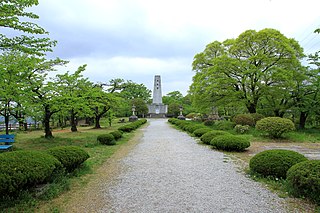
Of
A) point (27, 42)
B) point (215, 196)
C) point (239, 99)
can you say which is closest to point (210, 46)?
point (239, 99)

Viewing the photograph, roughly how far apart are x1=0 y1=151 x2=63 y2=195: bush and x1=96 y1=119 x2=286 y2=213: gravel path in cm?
121

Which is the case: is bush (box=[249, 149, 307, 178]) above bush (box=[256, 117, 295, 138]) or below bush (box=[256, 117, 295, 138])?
below

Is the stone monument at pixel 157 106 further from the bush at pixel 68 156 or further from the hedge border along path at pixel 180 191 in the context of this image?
the bush at pixel 68 156

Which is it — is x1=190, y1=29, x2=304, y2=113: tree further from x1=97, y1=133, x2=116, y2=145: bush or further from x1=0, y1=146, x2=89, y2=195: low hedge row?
x1=0, y1=146, x2=89, y2=195: low hedge row

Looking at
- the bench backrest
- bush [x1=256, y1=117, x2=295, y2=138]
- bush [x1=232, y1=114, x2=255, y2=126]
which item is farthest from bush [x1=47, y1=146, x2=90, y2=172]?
bush [x1=232, y1=114, x2=255, y2=126]

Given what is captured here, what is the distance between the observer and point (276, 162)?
513cm

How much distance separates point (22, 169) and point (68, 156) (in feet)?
5.40

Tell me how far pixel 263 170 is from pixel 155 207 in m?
2.95

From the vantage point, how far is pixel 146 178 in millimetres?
5426

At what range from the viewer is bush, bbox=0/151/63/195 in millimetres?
3521

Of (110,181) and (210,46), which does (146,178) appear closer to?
(110,181)

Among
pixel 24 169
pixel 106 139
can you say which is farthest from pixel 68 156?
pixel 106 139

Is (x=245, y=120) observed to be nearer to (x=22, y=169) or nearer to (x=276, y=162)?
(x=276, y=162)

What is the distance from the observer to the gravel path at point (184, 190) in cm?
367
